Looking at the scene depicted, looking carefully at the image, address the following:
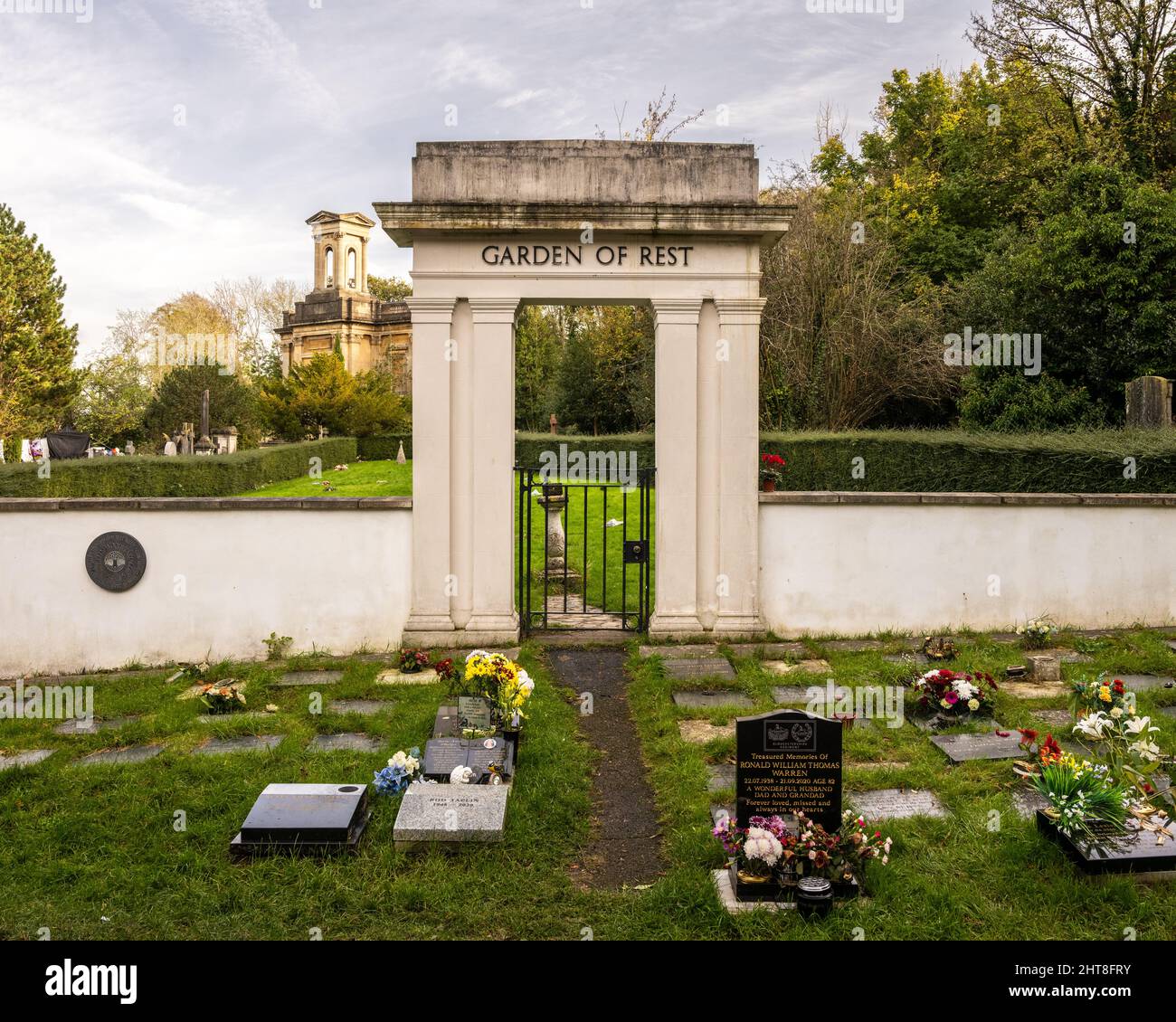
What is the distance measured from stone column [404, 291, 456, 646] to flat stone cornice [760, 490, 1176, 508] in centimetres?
310

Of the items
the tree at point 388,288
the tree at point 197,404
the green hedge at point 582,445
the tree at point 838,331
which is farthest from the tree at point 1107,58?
the tree at point 388,288

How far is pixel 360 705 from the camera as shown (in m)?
7.15

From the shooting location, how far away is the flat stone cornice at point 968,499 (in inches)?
348

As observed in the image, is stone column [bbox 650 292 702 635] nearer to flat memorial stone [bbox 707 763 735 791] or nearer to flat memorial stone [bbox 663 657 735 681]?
flat memorial stone [bbox 663 657 735 681]

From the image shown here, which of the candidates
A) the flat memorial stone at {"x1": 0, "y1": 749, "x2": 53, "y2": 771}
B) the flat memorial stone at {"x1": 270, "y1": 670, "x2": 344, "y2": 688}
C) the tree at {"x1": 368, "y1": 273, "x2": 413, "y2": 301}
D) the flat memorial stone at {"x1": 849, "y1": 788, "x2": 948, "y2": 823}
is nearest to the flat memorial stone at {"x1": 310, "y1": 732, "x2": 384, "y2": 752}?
the flat memorial stone at {"x1": 270, "y1": 670, "x2": 344, "y2": 688}

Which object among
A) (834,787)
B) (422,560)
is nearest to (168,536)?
(422,560)

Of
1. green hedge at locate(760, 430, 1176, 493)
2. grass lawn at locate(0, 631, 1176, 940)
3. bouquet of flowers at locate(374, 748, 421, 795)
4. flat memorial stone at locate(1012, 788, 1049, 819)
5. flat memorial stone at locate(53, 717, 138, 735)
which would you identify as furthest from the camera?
green hedge at locate(760, 430, 1176, 493)

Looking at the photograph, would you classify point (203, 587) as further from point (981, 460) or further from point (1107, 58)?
point (1107, 58)

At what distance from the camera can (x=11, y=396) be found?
3127cm

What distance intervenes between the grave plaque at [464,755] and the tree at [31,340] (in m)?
31.6

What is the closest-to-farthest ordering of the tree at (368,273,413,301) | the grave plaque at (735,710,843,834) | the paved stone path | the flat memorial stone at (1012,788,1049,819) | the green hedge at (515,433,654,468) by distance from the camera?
1. the grave plaque at (735,710,843,834)
2. the paved stone path
3. the flat memorial stone at (1012,788,1049,819)
4. the green hedge at (515,433,654,468)
5. the tree at (368,273,413,301)

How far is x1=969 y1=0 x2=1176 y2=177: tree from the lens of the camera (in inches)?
864

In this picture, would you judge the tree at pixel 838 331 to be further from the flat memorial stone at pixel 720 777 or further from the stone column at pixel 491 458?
the flat memorial stone at pixel 720 777

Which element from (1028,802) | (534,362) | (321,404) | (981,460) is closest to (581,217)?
(1028,802)
